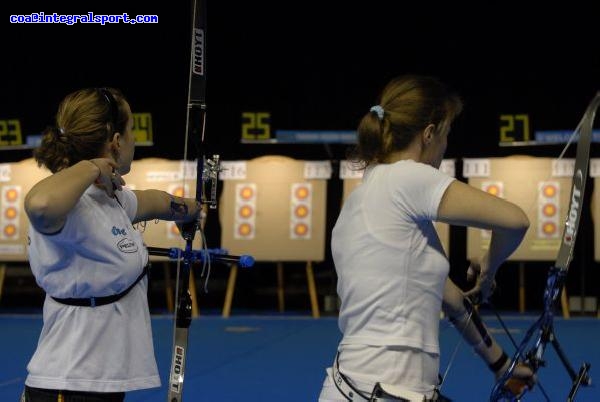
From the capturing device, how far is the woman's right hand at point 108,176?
158cm

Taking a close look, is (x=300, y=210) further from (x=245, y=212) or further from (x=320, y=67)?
(x=320, y=67)

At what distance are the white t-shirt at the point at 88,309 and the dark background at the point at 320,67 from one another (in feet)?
21.1

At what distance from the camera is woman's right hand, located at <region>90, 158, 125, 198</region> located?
158 cm

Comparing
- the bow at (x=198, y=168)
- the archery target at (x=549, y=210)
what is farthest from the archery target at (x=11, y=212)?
the bow at (x=198, y=168)

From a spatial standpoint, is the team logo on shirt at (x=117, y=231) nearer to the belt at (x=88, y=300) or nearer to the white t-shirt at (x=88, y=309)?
the white t-shirt at (x=88, y=309)

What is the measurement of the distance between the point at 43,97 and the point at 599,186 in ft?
18.5

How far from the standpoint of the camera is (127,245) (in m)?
1.63

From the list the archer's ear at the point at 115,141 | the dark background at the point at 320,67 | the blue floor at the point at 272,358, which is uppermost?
the dark background at the point at 320,67

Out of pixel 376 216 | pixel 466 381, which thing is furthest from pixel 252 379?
pixel 376 216

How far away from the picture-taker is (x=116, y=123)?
1.66 metres

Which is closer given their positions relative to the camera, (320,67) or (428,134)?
(428,134)

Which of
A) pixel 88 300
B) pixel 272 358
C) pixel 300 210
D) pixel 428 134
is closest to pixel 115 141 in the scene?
pixel 88 300

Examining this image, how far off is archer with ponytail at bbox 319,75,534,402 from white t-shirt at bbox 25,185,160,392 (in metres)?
0.43

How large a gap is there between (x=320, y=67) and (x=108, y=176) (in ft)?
23.5
